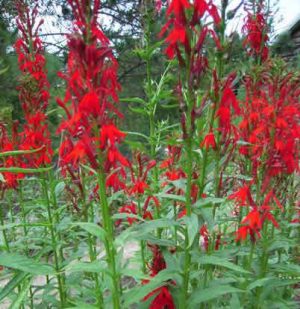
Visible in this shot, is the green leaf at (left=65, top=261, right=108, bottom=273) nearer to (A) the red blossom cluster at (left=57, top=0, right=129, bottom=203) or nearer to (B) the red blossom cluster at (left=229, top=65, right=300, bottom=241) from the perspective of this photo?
(A) the red blossom cluster at (left=57, top=0, right=129, bottom=203)

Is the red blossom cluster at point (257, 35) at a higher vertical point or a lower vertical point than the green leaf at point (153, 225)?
higher

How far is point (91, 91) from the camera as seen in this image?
52.4 inches

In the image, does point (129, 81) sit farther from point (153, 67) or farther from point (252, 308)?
point (252, 308)

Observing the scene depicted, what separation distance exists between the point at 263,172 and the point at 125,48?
608 centimetres

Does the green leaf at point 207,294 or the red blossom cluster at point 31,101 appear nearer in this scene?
the green leaf at point 207,294

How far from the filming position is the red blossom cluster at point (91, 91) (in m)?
1.33

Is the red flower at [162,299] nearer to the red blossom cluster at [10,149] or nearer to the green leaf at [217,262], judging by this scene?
the green leaf at [217,262]

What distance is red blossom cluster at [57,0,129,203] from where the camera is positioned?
133 cm

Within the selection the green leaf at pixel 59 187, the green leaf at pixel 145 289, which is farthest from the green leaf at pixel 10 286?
the green leaf at pixel 59 187

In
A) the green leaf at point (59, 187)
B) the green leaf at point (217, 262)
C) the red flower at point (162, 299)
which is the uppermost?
the green leaf at point (59, 187)

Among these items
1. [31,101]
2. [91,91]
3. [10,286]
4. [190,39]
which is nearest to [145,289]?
[10,286]

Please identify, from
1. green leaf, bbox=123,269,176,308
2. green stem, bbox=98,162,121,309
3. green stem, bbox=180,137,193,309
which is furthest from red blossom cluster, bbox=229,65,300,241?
green stem, bbox=98,162,121,309

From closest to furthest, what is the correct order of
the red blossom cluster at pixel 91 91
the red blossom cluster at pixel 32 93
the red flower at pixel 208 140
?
1. the red blossom cluster at pixel 91 91
2. the red flower at pixel 208 140
3. the red blossom cluster at pixel 32 93

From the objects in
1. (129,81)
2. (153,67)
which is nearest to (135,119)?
(129,81)
